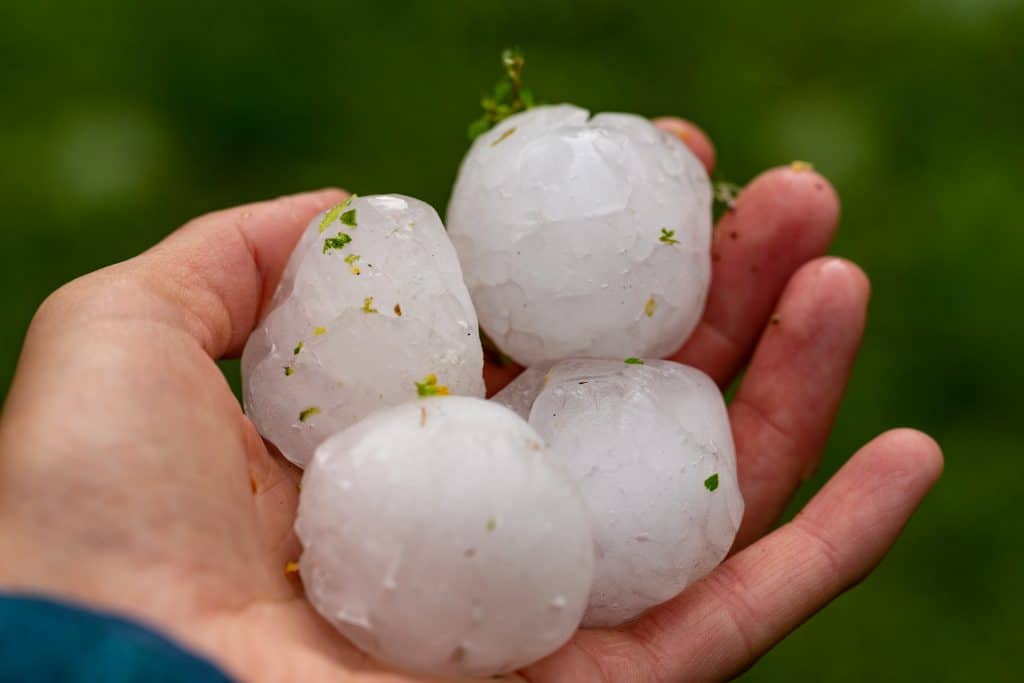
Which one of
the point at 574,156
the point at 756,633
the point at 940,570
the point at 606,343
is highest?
the point at 574,156

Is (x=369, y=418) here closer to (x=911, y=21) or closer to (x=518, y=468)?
(x=518, y=468)

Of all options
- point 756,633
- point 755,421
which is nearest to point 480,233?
point 755,421

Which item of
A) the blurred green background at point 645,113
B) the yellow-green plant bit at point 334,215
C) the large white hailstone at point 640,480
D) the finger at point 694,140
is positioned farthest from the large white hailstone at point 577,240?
the blurred green background at point 645,113

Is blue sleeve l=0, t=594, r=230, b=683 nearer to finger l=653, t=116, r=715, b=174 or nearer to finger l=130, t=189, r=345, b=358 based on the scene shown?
finger l=130, t=189, r=345, b=358

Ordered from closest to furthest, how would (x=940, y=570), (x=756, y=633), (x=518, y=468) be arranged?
(x=518, y=468), (x=756, y=633), (x=940, y=570)

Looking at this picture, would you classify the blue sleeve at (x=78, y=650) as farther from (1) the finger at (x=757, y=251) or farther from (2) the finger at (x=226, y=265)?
(1) the finger at (x=757, y=251)

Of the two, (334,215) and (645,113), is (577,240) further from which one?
(645,113)

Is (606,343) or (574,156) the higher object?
(574,156)

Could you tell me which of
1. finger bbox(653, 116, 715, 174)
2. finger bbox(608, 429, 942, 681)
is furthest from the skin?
finger bbox(653, 116, 715, 174)
